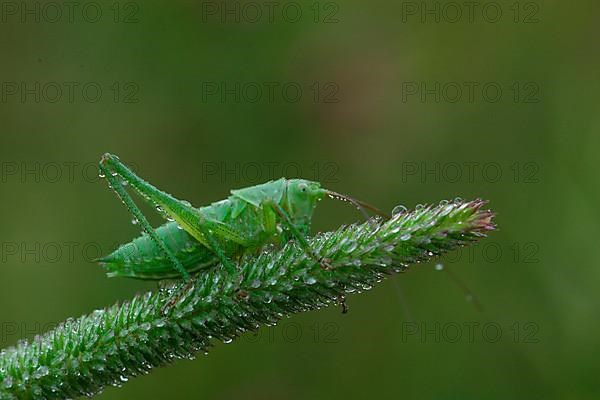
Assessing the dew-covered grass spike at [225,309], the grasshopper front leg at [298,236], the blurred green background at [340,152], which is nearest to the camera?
the dew-covered grass spike at [225,309]

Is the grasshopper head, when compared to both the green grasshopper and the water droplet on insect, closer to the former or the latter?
the green grasshopper

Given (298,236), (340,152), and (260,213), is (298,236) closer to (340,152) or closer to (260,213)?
(260,213)

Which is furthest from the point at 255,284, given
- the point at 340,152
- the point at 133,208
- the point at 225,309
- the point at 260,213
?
the point at 340,152

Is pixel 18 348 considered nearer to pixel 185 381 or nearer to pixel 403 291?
pixel 185 381

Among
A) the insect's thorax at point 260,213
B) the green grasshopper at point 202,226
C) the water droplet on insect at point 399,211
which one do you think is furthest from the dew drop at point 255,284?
the insect's thorax at point 260,213

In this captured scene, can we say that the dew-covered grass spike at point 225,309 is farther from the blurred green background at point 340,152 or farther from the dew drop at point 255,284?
the blurred green background at point 340,152

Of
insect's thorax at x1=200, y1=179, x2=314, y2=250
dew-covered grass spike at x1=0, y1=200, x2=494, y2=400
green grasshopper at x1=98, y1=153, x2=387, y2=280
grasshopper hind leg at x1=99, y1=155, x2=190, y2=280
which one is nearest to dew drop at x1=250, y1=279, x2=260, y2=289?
dew-covered grass spike at x1=0, y1=200, x2=494, y2=400
